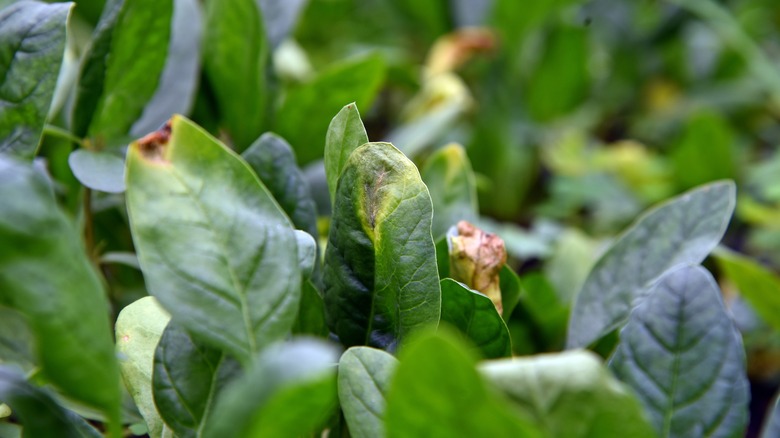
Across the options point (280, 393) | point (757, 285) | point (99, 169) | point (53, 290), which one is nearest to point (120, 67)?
point (99, 169)

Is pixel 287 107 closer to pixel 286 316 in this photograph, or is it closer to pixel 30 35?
pixel 30 35

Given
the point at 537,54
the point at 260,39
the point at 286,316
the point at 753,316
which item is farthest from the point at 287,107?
the point at 537,54

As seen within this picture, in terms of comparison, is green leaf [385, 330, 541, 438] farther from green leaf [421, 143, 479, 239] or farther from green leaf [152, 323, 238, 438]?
green leaf [421, 143, 479, 239]

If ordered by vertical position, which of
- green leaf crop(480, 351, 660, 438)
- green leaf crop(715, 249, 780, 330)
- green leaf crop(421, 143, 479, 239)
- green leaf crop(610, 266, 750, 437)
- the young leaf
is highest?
green leaf crop(480, 351, 660, 438)

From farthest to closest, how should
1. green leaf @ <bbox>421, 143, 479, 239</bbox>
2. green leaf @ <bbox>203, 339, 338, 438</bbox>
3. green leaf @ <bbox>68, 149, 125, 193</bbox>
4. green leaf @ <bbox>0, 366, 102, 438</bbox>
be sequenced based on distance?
green leaf @ <bbox>421, 143, 479, 239</bbox>
green leaf @ <bbox>68, 149, 125, 193</bbox>
green leaf @ <bbox>0, 366, 102, 438</bbox>
green leaf @ <bbox>203, 339, 338, 438</bbox>

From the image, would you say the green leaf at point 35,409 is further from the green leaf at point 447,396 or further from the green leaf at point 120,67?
the green leaf at point 120,67

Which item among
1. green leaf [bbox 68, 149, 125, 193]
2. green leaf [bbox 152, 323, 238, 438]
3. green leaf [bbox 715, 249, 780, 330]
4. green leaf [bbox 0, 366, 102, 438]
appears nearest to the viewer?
green leaf [bbox 0, 366, 102, 438]

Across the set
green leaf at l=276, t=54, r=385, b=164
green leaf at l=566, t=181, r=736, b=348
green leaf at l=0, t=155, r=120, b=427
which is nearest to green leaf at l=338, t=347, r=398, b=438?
green leaf at l=0, t=155, r=120, b=427
